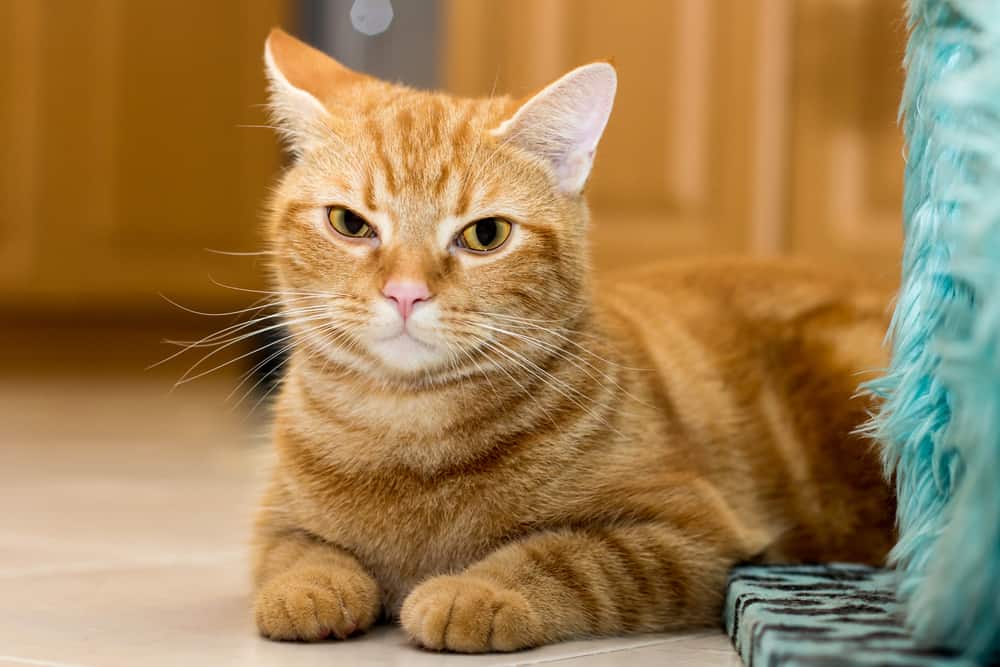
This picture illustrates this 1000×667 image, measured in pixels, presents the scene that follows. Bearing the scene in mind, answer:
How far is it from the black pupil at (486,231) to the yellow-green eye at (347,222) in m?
0.13

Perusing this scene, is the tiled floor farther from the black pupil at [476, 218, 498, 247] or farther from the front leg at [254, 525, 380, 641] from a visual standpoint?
the black pupil at [476, 218, 498, 247]

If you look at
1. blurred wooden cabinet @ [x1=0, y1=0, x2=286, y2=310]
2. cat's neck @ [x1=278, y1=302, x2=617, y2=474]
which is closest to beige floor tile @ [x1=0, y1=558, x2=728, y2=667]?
cat's neck @ [x1=278, y1=302, x2=617, y2=474]

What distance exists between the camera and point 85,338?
4926 mm

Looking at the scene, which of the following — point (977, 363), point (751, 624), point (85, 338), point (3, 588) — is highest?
point (977, 363)

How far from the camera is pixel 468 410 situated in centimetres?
137

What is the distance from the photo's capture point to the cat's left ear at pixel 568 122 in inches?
57.0

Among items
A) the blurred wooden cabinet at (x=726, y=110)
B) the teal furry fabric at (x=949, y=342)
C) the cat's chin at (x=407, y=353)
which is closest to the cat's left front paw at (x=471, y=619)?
the cat's chin at (x=407, y=353)

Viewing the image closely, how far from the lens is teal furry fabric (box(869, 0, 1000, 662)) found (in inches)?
33.3

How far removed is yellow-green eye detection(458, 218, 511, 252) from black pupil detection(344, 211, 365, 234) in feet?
0.40

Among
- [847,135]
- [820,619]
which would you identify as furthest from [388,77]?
[820,619]

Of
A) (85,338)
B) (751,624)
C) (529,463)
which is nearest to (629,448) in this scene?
(529,463)

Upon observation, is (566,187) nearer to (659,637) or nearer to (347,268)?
(347,268)

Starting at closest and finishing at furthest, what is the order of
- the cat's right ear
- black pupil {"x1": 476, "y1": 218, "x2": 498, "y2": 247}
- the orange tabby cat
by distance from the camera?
the orange tabby cat, black pupil {"x1": 476, "y1": 218, "x2": 498, "y2": 247}, the cat's right ear

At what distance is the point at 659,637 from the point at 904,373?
1.33 ft
